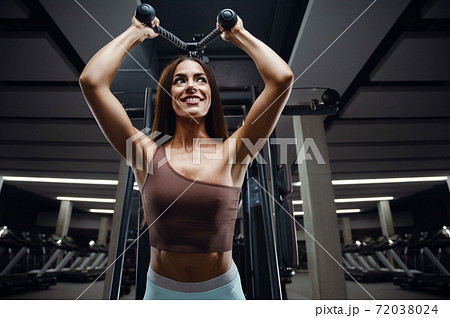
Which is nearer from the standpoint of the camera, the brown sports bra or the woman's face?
the brown sports bra

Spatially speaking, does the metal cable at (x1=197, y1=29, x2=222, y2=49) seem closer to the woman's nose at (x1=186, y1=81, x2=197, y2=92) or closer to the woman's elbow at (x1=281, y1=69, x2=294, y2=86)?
the woman's nose at (x1=186, y1=81, x2=197, y2=92)

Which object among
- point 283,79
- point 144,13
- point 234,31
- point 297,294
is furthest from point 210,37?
point 297,294

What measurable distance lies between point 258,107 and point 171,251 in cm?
46

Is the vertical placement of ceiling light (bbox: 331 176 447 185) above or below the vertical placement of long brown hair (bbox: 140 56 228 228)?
above

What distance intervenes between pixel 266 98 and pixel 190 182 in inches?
12.4

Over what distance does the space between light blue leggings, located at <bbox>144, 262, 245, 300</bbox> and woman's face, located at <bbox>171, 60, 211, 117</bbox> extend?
0.49 m

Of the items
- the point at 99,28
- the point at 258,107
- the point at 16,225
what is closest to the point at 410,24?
the point at 258,107

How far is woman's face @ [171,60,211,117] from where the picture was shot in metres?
0.81

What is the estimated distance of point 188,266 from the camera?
678 millimetres

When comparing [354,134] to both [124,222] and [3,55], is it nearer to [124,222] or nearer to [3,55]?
[124,222]

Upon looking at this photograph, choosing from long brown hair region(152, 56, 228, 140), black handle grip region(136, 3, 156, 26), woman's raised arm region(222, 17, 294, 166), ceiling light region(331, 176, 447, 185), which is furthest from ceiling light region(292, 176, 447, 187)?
black handle grip region(136, 3, 156, 26)

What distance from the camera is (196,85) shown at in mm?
814

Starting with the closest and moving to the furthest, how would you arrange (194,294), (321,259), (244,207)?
1. (194,294)
2. (244,207)
3. (321,259)
